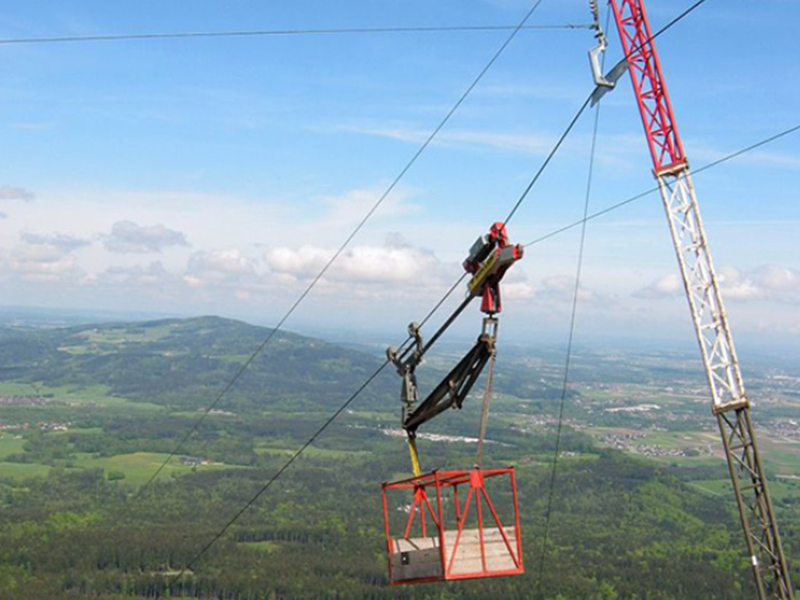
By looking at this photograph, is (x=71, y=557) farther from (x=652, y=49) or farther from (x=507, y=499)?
(x=652, y=49)

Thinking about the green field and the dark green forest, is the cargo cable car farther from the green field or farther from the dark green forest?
the green field

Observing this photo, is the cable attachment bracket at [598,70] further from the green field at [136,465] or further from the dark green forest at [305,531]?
the green field at [136,465]

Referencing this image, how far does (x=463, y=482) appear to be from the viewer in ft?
63.5

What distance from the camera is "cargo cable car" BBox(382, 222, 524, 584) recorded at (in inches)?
Answer: 767

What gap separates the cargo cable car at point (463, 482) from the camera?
63.9 feet

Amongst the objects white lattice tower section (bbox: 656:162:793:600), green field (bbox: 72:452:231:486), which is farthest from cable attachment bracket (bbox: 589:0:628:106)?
green field (bbox: 72:452:231:486)

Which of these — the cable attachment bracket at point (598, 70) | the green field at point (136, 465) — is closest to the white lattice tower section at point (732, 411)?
the cable attachment bracket at point (598, 70)

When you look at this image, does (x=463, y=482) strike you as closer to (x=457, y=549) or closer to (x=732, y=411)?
(x=457, y=549)

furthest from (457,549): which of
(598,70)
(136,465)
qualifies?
(136,465)

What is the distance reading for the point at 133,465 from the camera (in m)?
184

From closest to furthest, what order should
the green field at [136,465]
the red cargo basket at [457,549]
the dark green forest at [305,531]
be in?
the red cargo basket at [457,549]
the dark green forest at [305,531]
the green field at [136,465]

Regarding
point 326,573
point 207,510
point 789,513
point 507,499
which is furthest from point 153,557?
point 789,513

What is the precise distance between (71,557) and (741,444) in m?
95.0

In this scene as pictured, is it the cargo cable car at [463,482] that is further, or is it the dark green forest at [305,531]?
the dark green forest at [305,531]
